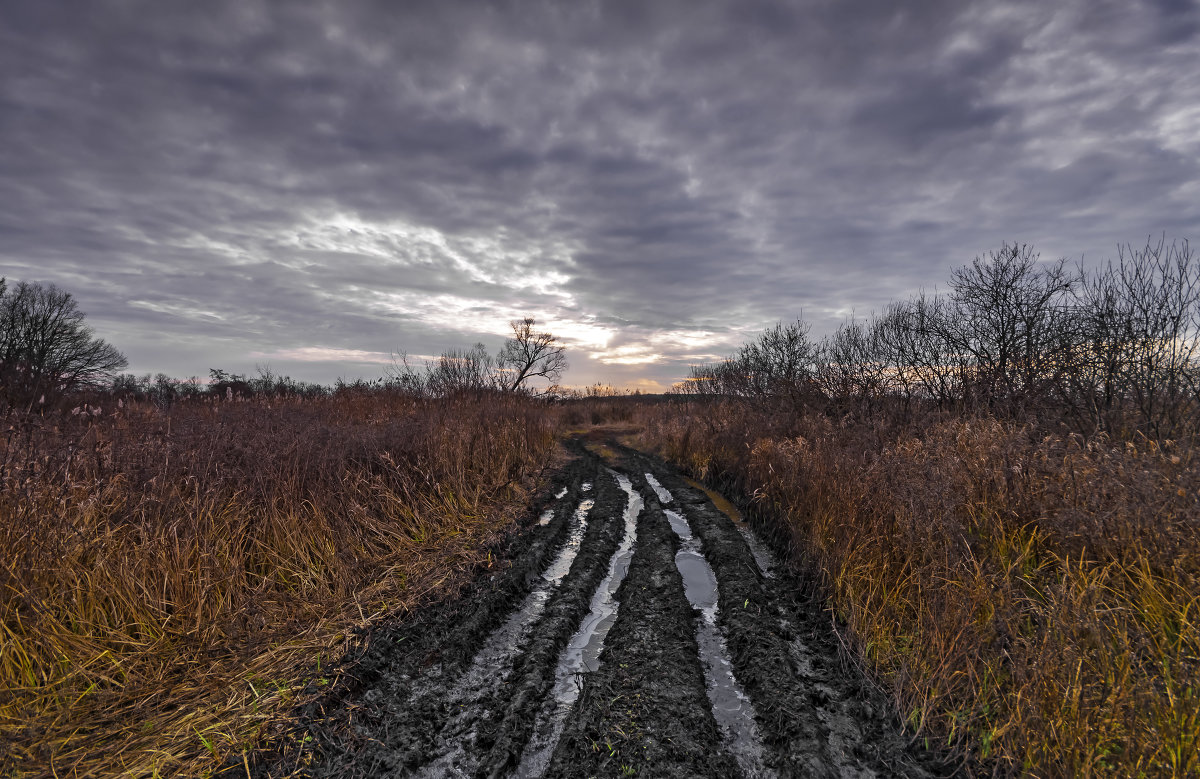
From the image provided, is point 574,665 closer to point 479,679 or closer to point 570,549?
point 479,679

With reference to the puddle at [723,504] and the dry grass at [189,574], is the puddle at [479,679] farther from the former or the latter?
the puddle at [723,504]

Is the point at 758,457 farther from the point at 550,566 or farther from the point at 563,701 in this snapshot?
the point at 563,701

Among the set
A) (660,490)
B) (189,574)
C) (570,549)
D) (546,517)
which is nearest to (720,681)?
(570,549)

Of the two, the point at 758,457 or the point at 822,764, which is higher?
the point at 758,457

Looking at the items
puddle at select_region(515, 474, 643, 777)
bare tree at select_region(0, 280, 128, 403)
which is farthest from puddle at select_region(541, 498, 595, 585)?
bare tree at select_region(0, 280, 128, 403)

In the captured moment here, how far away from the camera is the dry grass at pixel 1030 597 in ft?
7.29

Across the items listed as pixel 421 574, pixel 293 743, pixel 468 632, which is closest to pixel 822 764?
pixel 468 632

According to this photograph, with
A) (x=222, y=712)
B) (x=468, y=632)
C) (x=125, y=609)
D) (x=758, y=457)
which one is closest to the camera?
(x=222, y=712)

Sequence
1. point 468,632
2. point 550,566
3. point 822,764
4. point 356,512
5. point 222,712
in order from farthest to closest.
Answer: point 550,566
point 356,512
point 468,632
point 222,712
point 822,764

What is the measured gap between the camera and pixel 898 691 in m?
2.92

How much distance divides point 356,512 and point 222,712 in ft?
8.10

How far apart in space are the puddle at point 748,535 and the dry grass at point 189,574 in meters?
3.46

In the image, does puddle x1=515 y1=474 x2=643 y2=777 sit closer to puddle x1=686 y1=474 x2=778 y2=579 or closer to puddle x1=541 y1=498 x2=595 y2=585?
puddle x1=541 y1=498 x2=595 y2=585

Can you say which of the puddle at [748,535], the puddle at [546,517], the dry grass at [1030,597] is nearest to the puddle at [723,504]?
the puddle at [748,535]
